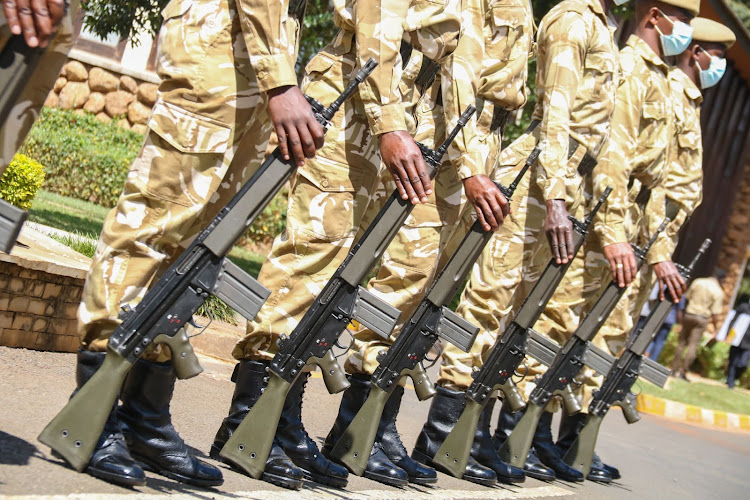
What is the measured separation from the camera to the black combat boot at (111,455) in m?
3.07

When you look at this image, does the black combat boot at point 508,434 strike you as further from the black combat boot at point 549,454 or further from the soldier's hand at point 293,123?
the soldier's hand at point 293,123

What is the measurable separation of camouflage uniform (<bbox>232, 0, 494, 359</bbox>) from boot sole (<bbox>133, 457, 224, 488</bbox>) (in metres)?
0.62

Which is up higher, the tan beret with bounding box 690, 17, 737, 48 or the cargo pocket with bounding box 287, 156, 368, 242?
the tan beret with bounding box 690, 17, 737, 48

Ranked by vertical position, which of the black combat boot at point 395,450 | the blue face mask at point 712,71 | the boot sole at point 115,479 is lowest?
the boot sole at point 115,479

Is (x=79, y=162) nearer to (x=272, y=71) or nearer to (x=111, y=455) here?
(x=272, y=71)

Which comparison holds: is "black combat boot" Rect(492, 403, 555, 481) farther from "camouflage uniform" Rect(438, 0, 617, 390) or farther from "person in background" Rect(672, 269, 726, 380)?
"person in background" Rect(672, 269, 726, 380)

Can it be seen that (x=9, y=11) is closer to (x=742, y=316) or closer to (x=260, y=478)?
(x=260, y=478)

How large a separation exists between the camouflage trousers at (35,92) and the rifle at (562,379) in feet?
10.9

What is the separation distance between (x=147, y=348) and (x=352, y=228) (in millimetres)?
1049

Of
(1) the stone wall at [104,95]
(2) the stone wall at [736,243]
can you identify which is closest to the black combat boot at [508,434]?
(1) the stone wall at [104,95]

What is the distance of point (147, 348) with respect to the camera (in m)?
3.19

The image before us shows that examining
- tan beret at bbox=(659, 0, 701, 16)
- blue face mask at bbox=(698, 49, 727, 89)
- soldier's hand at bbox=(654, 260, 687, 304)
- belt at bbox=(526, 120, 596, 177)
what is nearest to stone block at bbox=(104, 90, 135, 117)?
blue face mask at bbox=(698, 49, 727, 89)

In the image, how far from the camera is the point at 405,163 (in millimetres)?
3709

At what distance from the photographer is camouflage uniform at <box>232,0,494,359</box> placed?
3781 millimetres
